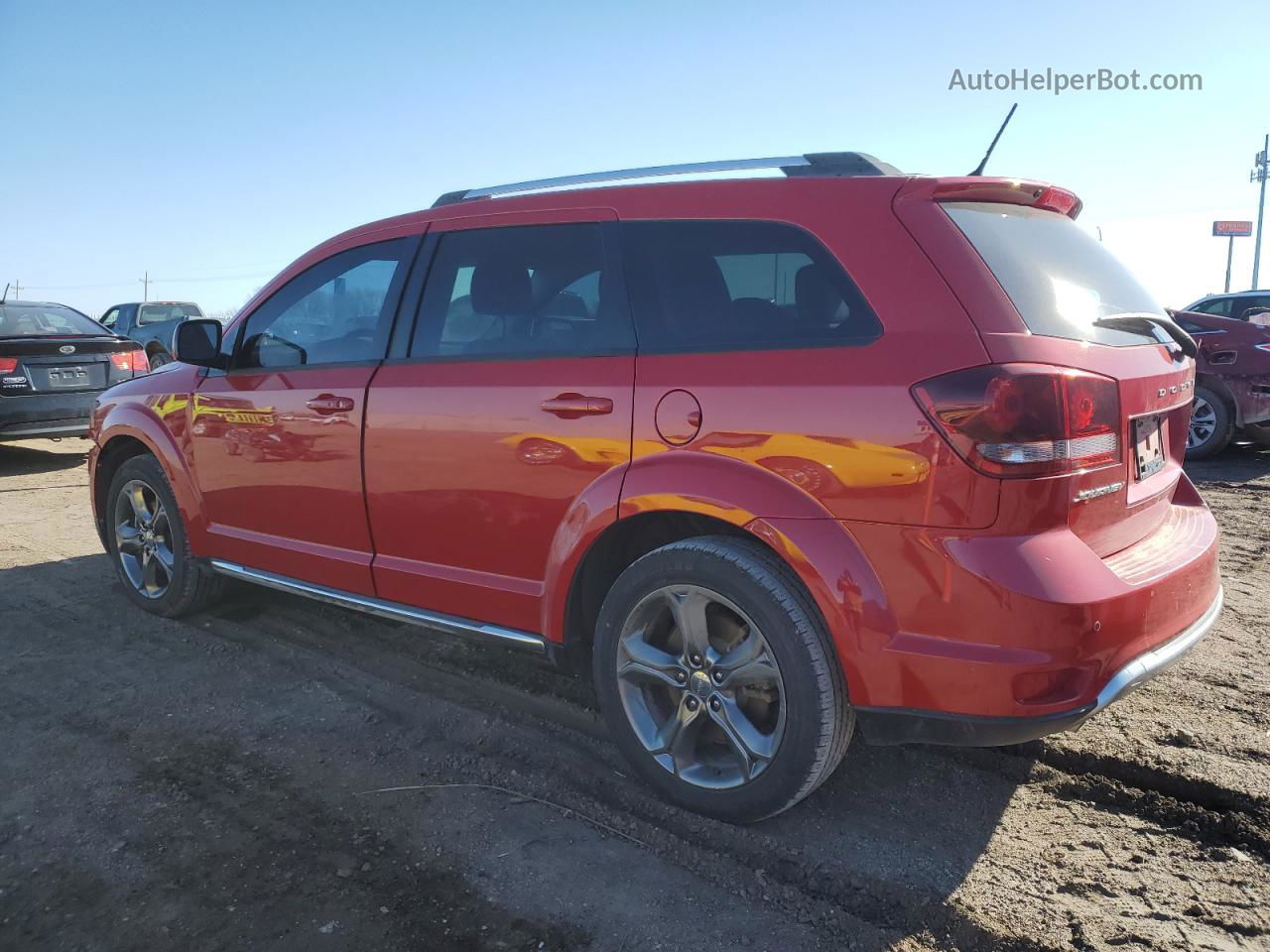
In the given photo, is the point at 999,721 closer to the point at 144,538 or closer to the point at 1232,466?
the point at 144,538

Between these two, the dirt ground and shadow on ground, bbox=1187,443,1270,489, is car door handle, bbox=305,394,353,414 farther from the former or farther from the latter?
shadow on ground, bbox=1187,443,1270,489

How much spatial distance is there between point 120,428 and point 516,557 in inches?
112

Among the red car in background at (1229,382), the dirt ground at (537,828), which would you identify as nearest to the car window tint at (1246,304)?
the red car in background at (1229,382)

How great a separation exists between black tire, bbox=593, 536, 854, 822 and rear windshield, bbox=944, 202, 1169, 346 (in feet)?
3.07

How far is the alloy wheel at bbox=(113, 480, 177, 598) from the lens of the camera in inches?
185

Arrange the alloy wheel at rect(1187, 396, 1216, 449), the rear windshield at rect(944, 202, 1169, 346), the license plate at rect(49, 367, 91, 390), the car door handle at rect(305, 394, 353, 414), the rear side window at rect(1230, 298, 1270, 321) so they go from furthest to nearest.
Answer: the rear side window at rect(1230, 298, 1270, 321)
the license plate at rect(49, 367, 91, 390)
the alloy wheel at rect(1187, 396, 1216, 449)
the car door handle at rect(305, 394, 353, 414)
the rear windshield at rect(944, 202, 1169, 346)

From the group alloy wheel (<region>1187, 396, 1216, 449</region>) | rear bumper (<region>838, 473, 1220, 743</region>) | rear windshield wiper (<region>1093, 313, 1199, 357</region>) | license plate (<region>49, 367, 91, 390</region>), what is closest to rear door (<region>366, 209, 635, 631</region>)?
rear bumper (<region>838, 473, 1220, 743</region>)

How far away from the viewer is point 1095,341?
95.1 inches

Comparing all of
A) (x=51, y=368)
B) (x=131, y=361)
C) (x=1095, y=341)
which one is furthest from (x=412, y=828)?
(x=131, y=361)

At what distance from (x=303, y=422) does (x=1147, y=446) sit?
2998mm

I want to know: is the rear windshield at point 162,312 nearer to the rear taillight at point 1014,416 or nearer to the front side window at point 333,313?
the front side window at point 333,313

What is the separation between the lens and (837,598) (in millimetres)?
2379

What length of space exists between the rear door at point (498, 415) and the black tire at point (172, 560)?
157 cm

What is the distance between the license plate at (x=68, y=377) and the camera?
9180mm
